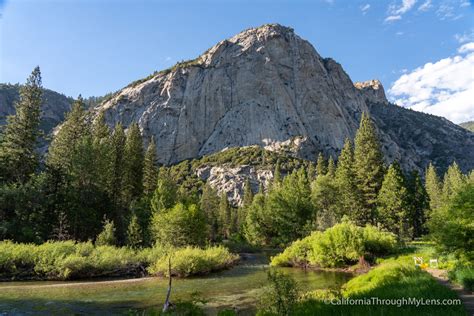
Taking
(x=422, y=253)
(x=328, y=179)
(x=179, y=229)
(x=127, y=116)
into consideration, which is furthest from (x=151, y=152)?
(x=127, y=116)

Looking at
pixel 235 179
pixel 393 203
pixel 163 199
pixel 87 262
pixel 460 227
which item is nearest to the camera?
pixel 460 227

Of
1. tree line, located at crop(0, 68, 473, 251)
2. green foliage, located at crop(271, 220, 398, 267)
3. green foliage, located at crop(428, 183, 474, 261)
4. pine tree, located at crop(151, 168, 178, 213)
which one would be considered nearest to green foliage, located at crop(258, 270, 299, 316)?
green foliage, located at crop(428, 183, 474, 261)

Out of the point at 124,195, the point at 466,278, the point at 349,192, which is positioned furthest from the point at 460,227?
the point at 124,195

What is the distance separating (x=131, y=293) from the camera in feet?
73.5

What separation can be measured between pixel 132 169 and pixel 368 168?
127 feet

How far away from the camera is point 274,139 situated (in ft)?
484

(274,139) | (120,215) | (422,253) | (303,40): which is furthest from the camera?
(303,40)

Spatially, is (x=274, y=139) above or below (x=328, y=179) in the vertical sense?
above

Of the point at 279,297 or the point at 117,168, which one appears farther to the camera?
the point at 117,168

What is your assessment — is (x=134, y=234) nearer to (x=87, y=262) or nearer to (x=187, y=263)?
(x=87, y=262)

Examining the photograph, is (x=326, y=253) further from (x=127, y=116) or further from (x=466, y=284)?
(x=127, y=116)

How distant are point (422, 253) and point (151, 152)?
1987 inches

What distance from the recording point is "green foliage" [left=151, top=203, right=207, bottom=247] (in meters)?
40.4

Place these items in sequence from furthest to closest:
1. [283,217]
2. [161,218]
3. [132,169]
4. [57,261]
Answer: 1. [283,217]
2. [132,169]
3. [161,218]
4. [57,261]
